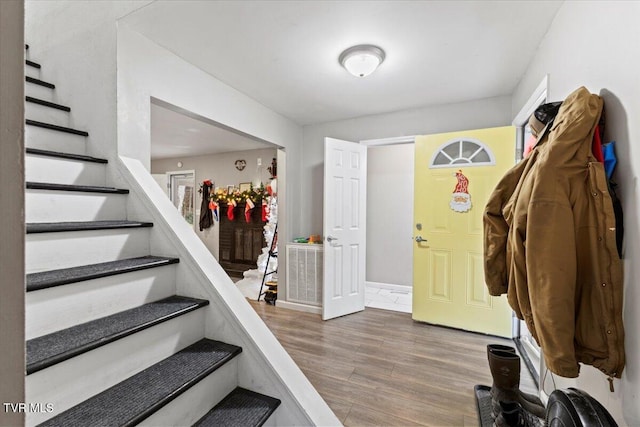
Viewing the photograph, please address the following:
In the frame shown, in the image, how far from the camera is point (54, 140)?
180 cm

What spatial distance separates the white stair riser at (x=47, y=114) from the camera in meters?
1.85

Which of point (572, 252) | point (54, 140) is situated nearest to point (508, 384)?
point (572, 252)

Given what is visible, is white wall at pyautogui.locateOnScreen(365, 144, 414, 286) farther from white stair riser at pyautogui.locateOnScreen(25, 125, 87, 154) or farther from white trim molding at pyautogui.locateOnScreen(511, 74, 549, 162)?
white stair riser at pyautogui.locateOnScreen(25, 125, 87, 154)

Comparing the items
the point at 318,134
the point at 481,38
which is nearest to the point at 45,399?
the point at 481,38

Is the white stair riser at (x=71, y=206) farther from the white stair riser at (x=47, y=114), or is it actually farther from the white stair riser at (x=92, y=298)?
the white stair riser at (x=47, y=114)

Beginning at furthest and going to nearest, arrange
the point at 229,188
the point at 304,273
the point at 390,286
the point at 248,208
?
the point at 229,188 → the point at 248,208 → the point at 390,286 → the point at 304,273

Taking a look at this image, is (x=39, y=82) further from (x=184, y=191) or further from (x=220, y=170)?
(x=184, y=191)

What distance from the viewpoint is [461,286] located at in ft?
9.70

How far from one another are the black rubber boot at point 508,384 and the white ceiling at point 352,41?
2.00 m

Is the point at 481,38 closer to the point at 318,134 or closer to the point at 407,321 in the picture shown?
the point at 318,134

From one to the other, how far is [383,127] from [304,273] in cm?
207

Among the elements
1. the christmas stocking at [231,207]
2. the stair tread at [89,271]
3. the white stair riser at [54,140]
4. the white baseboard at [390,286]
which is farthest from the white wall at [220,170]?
the stair tread at [89,271]

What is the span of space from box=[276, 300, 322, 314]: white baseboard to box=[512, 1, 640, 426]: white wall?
248 centimetres

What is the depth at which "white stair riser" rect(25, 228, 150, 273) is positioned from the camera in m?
1.26
